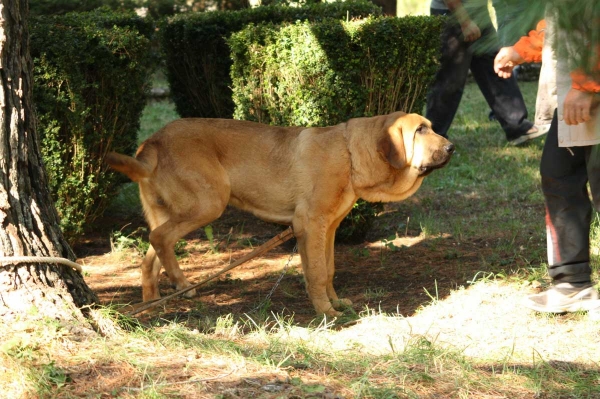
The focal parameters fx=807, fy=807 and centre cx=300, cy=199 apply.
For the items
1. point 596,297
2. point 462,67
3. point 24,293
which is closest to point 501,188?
point 462,67

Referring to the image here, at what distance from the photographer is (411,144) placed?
5.71 metres

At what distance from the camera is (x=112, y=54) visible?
22.1 ft

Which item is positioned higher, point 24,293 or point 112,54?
point 112,54

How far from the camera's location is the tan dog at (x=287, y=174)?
5734 millimetres

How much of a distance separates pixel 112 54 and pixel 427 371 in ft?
13.2

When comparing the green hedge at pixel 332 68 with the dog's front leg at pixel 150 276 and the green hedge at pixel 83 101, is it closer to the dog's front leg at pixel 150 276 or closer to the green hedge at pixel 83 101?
the green hedge at pixel 83 101

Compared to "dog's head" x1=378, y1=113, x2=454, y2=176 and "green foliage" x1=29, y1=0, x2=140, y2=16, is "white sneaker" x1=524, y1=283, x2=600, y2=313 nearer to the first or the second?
"dog's head" x1=378, y1=113, x2=454, y2=176

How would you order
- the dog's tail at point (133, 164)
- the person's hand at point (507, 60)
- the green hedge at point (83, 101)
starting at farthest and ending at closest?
1. the green hedge at point (83, 101)
2. the dog's tail at point (133, 164)
3. the person's hand at point (507, 60)

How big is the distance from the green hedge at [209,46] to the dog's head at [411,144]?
2623 mm

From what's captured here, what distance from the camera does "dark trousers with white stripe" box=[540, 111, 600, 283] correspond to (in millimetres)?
4977

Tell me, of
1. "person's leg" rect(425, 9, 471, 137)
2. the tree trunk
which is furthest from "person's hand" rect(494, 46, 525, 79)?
"person's leg" rect(425, 9, 471, 137)

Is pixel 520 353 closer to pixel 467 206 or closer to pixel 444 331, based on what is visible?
pixel 444 331

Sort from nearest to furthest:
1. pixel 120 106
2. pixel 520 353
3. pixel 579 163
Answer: pixel 520 353 → pixel 579 163 → pixel 120 106

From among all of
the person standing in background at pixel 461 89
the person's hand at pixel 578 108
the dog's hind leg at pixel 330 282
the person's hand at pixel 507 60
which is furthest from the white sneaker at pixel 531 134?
the person's hand at pixel 578 108
